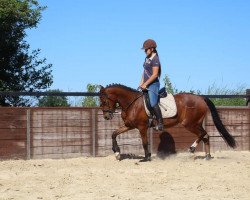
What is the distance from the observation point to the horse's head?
10531mm

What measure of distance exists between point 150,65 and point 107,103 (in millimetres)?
1167

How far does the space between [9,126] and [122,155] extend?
258cm

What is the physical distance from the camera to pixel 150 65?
10.5 metres

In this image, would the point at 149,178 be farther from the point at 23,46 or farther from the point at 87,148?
the point at 23,46

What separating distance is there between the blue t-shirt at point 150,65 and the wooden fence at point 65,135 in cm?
171

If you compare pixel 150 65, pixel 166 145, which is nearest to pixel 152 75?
pixel 150 65

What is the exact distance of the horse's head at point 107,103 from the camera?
10531 mm

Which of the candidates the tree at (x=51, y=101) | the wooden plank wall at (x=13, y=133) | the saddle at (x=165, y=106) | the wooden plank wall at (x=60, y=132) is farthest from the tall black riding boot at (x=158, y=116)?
the tree at (x=51, y=101)

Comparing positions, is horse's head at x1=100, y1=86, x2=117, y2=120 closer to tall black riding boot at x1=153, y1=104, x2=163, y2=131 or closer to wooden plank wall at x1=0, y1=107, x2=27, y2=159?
Result: tall black riding boot at x1=153, y1=104, x2=163, y2=131

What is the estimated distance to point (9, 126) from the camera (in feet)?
34.9

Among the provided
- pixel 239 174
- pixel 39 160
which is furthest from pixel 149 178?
pixel 39 160

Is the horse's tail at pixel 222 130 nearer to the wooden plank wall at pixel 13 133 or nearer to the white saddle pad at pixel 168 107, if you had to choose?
the white saddle pad at pixel 168 107

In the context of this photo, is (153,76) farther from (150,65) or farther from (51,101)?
(51,101)

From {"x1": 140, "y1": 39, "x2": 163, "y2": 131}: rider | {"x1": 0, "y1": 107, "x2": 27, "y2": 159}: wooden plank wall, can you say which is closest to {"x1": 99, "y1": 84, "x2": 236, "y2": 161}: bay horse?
{"x1": 140, "y1": 39, "x2": 163, "y2": 131}: rider
